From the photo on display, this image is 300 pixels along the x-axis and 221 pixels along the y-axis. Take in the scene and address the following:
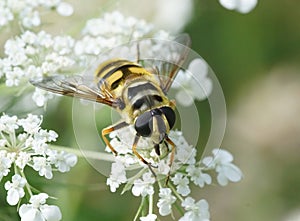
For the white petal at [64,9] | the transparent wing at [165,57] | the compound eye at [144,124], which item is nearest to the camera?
the compound eye at [144,124]

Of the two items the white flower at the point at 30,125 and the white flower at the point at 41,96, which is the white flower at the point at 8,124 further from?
the white flower at the point at 41,96

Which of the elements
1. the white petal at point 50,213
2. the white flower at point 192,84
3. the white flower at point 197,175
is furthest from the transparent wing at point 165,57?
the white petal at point 50,213

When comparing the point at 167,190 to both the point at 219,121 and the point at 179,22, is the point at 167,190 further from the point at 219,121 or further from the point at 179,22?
the point at 179,22

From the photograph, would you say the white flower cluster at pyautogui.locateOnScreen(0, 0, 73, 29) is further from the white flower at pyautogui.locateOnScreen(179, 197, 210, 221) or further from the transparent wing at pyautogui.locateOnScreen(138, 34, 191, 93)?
the white flower at pyautogui.locateOnScreen(179, 197, 210, 221)

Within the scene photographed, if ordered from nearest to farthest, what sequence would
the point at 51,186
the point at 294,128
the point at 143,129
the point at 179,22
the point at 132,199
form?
the point at 143,129, the point at 51,186, the point at 132,199, the point at 179,22, the point at 294,128

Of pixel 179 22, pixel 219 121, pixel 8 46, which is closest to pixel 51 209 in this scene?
pixel 8 46

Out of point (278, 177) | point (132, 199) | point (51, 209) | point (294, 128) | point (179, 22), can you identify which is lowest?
point (51, 209)
